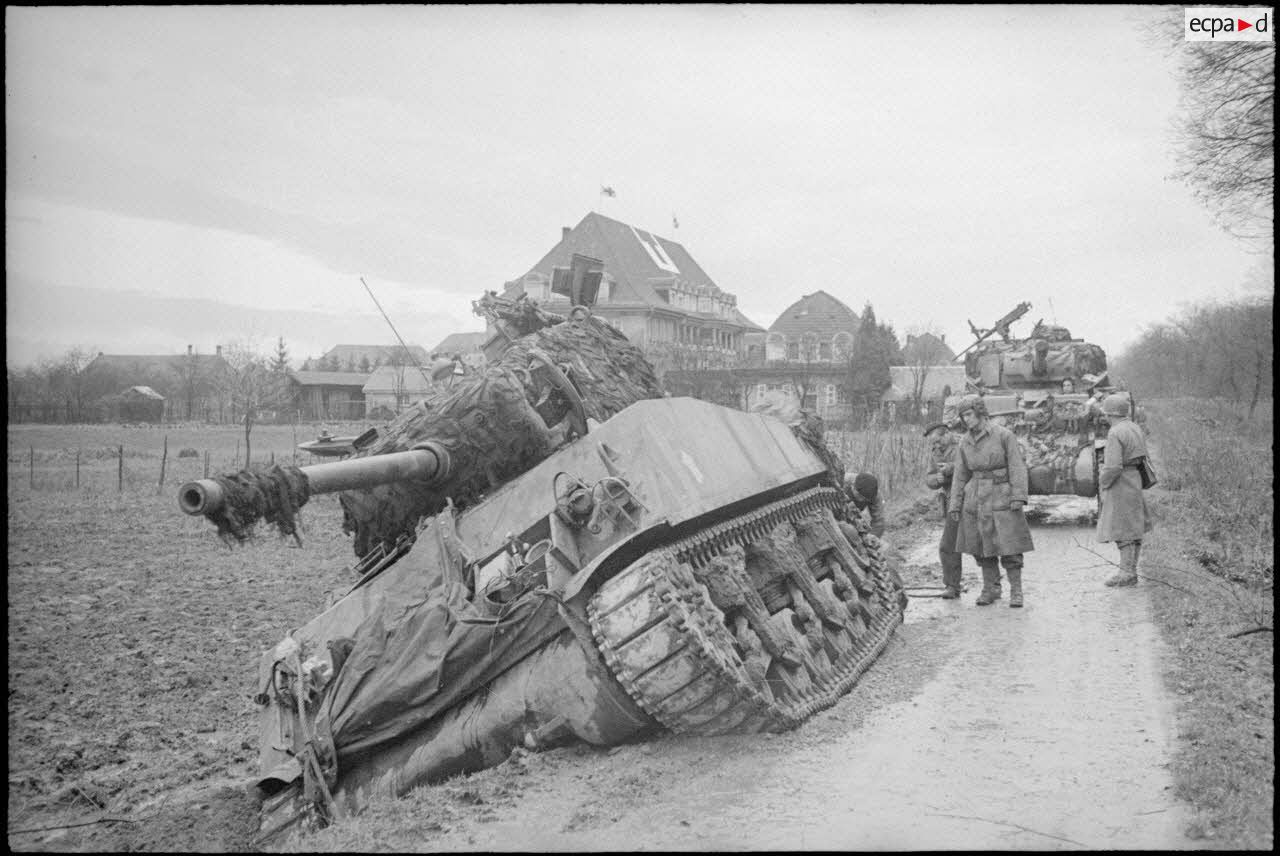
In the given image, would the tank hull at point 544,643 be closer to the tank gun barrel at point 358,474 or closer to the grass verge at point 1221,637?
the tank gun barrel at point 358,474

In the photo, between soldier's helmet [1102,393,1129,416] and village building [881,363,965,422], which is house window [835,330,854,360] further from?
soldier's helmet [1102,393,1129,416]

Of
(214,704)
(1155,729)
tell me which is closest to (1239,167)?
(1155,729)

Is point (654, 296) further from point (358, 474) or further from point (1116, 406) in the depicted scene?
point (358, 474)

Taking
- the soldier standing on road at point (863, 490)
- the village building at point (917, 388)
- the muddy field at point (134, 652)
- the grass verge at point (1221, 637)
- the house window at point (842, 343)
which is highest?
the house window at point (842, 343)

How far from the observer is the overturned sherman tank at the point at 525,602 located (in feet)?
18.2

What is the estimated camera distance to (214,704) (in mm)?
8086

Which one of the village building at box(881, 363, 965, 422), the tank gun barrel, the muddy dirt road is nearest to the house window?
the village building at box(881, 363, 965, 422)

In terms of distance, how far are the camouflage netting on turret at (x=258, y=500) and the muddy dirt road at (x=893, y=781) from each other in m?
1.42

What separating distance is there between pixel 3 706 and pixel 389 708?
1.71 m

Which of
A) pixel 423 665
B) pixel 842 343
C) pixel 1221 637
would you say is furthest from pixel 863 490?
pixel 842 343

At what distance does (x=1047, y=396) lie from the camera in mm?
16344

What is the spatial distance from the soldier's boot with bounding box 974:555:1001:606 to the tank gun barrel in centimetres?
512

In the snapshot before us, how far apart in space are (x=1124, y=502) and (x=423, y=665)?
281 inches

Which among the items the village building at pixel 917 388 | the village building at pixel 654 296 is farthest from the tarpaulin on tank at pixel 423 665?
the village building at pixel 917 388
